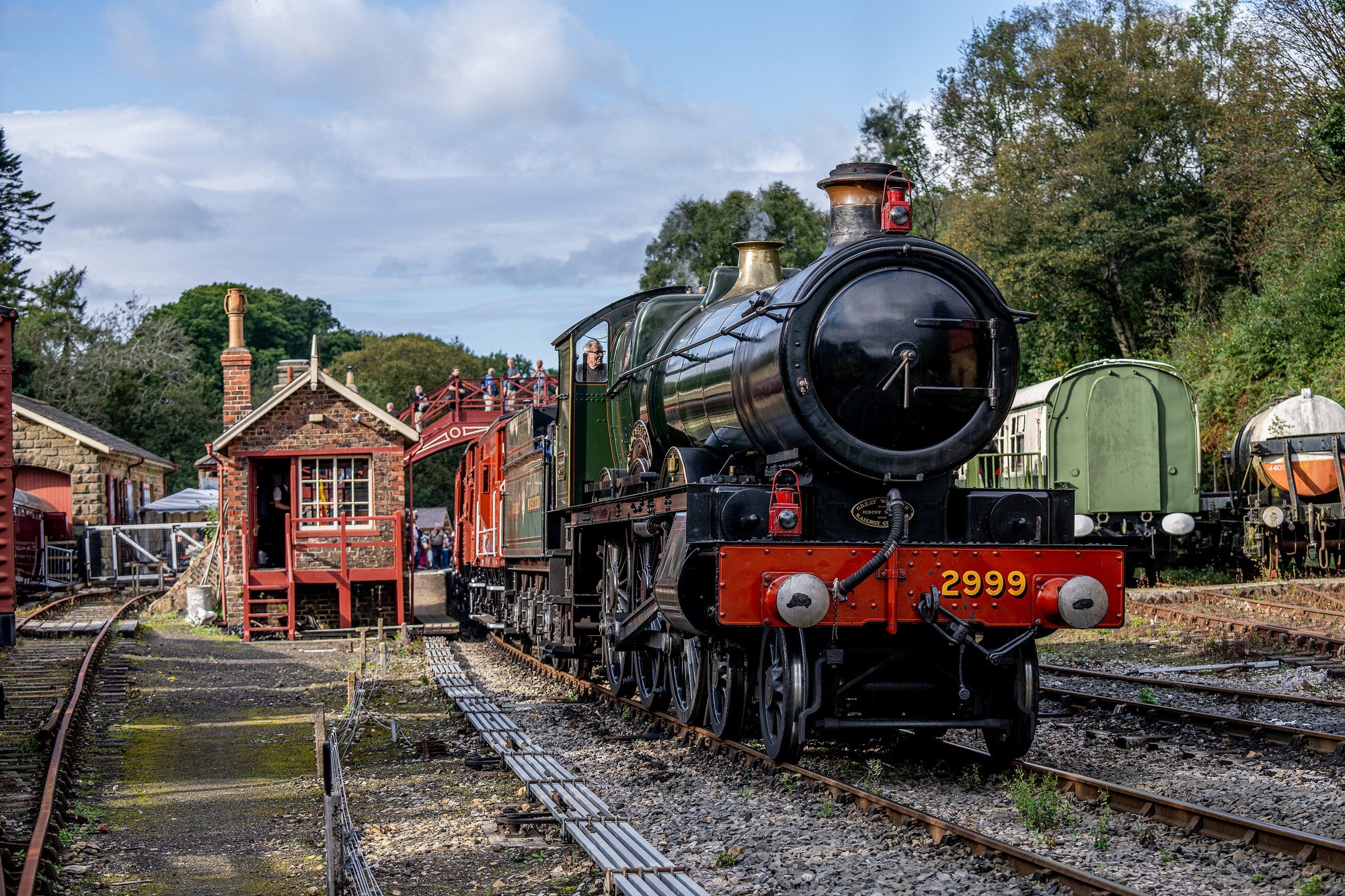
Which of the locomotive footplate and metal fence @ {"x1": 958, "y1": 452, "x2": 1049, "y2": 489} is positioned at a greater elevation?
metal fence @ {"x1": 958, "y1": 452, "x2": 1049, "y2": 489}

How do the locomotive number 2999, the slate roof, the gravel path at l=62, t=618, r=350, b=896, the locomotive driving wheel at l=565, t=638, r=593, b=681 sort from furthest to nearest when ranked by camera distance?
the slate roof < the locomotive driving wheel at l=565, t=638, r=593, b=681 < the locomotive number 2999 < the gravel path at l=62, t=618, r=350, b=896

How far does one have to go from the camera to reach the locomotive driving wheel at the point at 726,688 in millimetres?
8492

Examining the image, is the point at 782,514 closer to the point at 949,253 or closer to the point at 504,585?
the point at 949,253

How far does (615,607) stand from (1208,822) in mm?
5432

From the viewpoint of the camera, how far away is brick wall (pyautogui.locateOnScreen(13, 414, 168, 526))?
35.4 meters

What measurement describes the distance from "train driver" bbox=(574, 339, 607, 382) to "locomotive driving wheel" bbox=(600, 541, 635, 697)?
186cm

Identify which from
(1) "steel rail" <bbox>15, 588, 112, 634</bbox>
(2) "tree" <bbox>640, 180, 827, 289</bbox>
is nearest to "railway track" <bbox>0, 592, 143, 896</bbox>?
(1) "steel rail" <bbox>15, 588, 112, 634</bbox>

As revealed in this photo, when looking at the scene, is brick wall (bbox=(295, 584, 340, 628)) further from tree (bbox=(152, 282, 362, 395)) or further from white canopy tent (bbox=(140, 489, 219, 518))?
tree (bbox=(152, 282, 362, 395))

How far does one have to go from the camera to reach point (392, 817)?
7508 mm

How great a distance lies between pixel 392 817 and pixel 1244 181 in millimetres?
26701

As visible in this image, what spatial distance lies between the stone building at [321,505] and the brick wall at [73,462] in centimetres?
1571

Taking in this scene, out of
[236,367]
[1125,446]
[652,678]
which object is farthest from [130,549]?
[652,678]

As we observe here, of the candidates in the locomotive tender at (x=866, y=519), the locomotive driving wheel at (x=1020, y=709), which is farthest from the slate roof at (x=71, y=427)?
the locomotive driving wheel at (x=1020, y=709)

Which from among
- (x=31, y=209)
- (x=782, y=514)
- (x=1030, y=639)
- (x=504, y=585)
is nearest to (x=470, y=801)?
(x=782, y=514)
